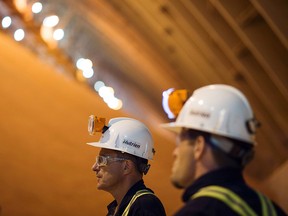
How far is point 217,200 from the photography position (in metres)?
2.69

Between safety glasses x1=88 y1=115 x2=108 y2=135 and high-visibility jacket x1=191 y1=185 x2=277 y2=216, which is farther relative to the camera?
safety glasses x1=88 y1=115 x2=108 y2=135

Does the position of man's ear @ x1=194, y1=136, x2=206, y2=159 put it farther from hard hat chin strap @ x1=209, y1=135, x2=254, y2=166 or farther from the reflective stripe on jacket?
the reflective stripe on jacket

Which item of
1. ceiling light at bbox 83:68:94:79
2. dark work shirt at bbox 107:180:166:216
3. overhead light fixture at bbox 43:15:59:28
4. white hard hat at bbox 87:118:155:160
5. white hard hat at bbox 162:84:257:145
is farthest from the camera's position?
ceiling light at bbox 83:68:94:79

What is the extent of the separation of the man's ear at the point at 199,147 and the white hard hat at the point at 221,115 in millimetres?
58

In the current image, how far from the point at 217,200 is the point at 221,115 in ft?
1.75

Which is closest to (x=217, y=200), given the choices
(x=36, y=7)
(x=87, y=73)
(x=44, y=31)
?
(x=36, y=7)

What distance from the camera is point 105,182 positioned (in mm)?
4562

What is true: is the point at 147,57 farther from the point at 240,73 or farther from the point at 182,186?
the point at 182,186

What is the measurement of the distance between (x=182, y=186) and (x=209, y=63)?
10943mm

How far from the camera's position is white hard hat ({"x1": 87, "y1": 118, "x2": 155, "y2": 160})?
4.89 meters

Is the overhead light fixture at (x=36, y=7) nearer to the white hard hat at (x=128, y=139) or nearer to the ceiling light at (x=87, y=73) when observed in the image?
the ceiling light at (x=87, y=73)

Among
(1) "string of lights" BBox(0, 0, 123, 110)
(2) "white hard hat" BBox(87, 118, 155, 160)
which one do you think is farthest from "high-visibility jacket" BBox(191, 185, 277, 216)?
(1) "string of lights" BBox(0, 0, 123, 110)

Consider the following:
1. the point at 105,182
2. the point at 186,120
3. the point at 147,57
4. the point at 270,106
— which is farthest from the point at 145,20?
the point at 186,120

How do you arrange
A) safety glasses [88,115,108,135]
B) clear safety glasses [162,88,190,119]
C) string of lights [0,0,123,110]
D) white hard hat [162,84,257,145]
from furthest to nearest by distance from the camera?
string of lights [0,0,123,110] → safety glasses [88,115,108,135] → clear safety glasses [162,88,190,119] → white hard hat [162,84,257,145]
